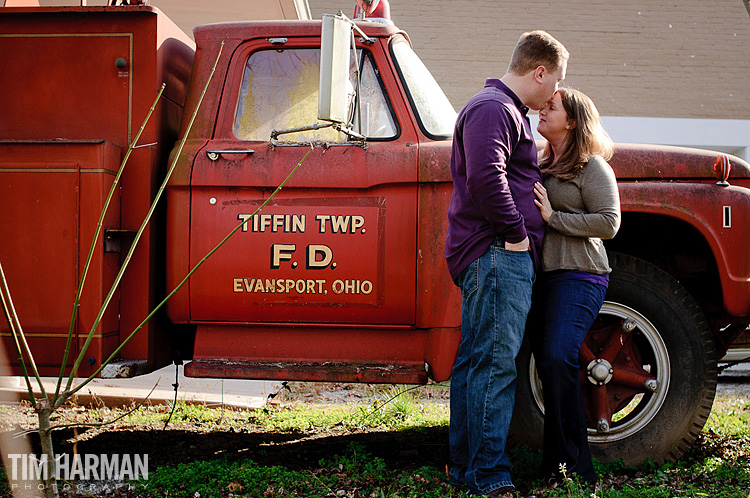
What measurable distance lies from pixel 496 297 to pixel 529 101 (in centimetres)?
84

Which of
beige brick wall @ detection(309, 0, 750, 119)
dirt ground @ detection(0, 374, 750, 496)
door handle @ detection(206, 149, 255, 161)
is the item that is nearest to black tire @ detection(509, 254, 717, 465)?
dirt ground @ detection(0, 374, 750, 496)

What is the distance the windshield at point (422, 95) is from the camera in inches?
134

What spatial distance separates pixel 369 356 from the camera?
10.9ft

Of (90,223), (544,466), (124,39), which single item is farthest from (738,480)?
(124,39)

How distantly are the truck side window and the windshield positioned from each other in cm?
13

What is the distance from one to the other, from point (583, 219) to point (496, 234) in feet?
1.30

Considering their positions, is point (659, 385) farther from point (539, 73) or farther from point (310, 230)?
point (310, 230)

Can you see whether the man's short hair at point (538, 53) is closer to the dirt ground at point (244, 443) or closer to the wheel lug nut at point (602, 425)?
the wheel lug nut at point (602, 425)

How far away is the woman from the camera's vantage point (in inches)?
112

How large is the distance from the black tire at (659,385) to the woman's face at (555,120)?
744 millimetres

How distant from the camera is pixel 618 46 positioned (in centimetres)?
1061

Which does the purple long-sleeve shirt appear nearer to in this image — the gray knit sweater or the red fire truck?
the gray knit sweater

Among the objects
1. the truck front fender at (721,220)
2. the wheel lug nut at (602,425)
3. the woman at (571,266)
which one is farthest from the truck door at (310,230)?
the truck front fender at (721,220)

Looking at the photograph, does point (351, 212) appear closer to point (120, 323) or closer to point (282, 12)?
point (120, 323)
